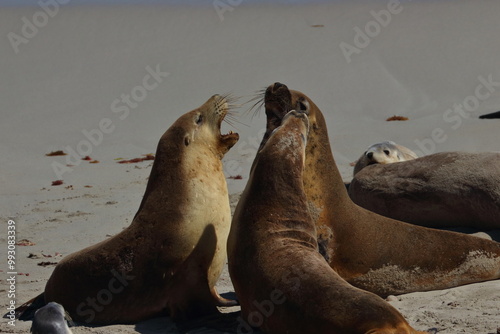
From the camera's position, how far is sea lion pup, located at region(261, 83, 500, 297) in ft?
18.7

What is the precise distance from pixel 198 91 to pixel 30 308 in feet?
31.1

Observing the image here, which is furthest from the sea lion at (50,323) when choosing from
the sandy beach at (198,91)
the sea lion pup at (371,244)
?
the sea lion pup at (371,244)

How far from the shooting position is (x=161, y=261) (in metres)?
5.38

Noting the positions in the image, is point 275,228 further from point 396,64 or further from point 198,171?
point 396,64

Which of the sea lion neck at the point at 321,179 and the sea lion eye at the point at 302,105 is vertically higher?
the sea lion eye at the point at 302,105

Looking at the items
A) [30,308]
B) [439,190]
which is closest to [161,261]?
[30,308]

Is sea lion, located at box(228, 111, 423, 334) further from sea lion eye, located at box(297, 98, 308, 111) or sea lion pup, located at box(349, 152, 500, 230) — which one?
sea lion pup, located at box(349, 152, 500, 230)

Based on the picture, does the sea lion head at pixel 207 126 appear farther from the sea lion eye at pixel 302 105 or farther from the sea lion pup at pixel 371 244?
the sea lion eye at pixel 302 105

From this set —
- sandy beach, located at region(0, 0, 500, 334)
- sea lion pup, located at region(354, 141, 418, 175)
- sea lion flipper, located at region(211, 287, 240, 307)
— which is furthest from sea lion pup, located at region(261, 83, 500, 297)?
sea lion pup, located at region(354, 141, 418, 175)

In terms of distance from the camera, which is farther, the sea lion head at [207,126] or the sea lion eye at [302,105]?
the sea lion eye at [302,105]

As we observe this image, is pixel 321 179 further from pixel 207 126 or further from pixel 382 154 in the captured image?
pixel 382 154

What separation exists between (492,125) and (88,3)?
1734 cm

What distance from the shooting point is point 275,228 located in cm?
490

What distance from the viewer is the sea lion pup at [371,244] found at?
225 inches
